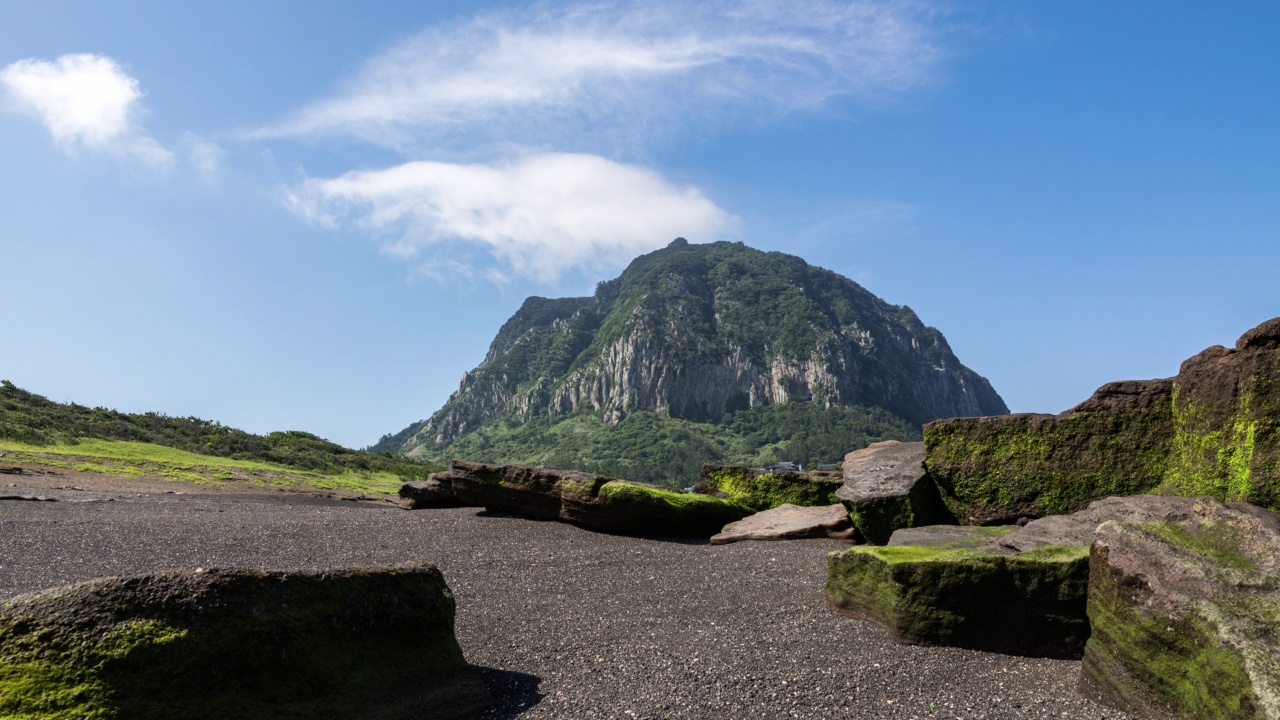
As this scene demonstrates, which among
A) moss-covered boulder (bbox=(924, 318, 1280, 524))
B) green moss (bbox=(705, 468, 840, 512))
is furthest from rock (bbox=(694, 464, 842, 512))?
moss-covered boulder (bbox=(924, 318, 1280, 524))

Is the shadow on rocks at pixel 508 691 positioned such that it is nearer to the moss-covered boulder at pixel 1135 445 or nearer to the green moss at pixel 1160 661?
the green moss at pixel 1160 661

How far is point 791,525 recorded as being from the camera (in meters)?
16.9

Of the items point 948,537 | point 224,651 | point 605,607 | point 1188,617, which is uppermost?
point 948,537

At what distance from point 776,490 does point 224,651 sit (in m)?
15.9

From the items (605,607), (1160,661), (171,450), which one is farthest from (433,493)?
(171,450)

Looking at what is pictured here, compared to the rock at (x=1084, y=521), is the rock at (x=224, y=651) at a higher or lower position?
lower

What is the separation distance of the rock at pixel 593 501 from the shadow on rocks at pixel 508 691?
9.21 m

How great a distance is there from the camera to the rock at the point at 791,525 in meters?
16.3

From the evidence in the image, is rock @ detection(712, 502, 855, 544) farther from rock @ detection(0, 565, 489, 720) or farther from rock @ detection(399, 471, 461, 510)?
rock @ detection(0, 565, 489, 720)

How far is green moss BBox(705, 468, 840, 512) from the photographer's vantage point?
20.0 meters

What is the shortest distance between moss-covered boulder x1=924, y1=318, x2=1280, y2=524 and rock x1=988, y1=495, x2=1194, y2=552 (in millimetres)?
1080

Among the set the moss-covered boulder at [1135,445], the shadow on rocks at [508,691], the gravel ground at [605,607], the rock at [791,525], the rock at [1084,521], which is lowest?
the shadow on rocks at [508,691]

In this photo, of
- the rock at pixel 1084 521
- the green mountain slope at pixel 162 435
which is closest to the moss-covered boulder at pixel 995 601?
the rock at pixel 1084 521

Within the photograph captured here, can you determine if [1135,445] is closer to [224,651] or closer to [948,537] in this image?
[948,537]
